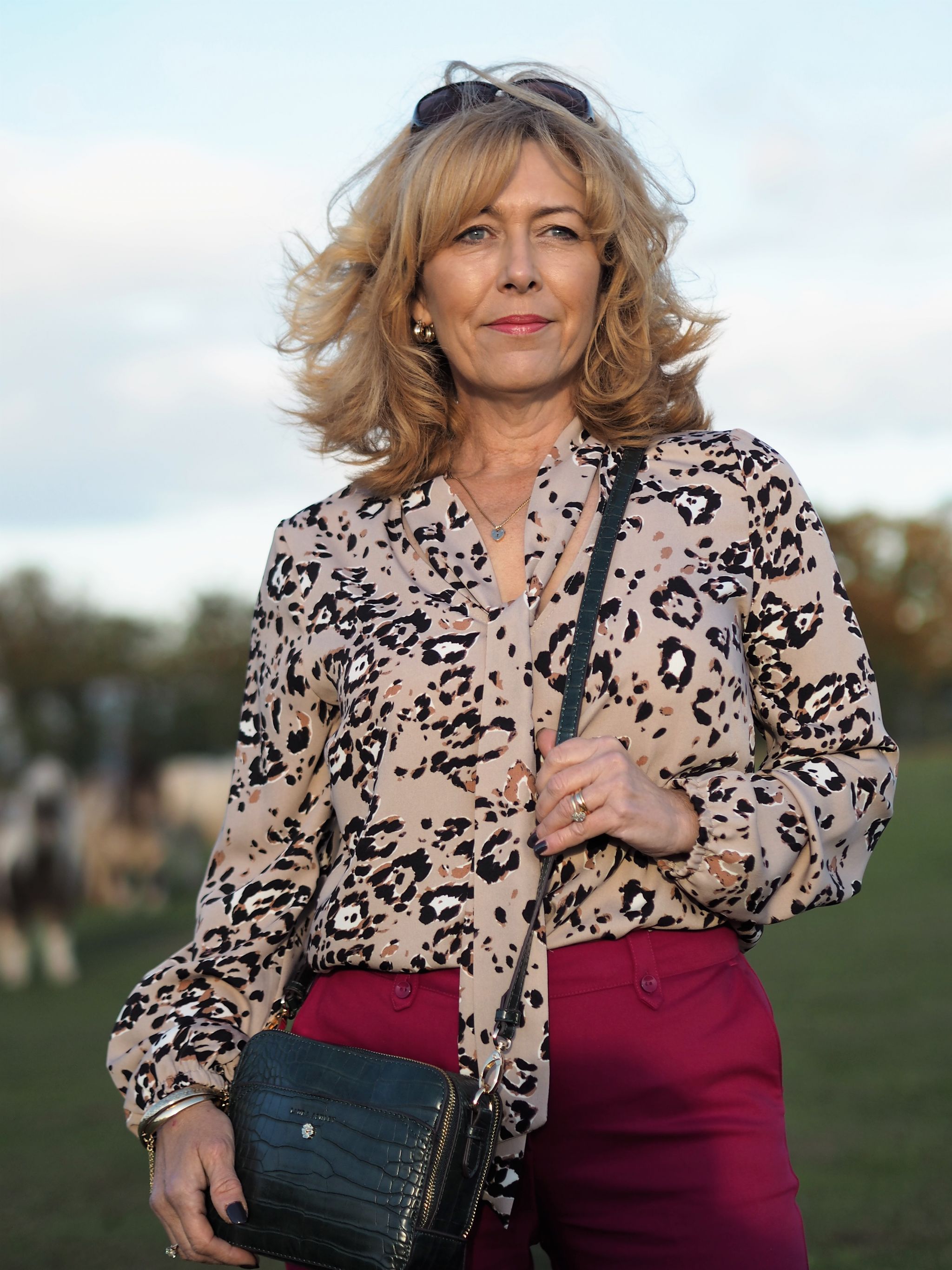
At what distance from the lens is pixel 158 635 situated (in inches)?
1641

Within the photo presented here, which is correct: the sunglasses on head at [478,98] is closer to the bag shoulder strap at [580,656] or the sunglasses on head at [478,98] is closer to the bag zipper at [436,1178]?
the bag shoulder strap at [580,656]

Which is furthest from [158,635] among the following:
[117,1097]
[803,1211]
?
[803,1211]

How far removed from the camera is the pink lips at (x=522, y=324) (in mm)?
2498


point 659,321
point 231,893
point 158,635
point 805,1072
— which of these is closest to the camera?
point 231,893

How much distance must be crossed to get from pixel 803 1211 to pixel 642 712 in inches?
159

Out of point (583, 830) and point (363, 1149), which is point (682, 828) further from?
point (363, 1149)

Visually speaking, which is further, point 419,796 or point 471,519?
point 471,519

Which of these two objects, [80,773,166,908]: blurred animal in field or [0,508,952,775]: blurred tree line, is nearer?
[80,773,166,908]: blurred animal in field

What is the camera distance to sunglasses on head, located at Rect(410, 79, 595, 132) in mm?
2635

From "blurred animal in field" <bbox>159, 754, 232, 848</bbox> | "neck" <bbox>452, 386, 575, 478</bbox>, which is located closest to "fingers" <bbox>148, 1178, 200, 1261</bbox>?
"neck" <bbox>452, 386, 575, 478</bbox>

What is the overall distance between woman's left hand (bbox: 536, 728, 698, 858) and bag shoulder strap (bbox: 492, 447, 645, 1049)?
5 cm

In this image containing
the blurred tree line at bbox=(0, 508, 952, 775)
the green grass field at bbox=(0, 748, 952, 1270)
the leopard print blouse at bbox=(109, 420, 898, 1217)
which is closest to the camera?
the leopard print blouse at bbox=(109, 420, 898, 1217)

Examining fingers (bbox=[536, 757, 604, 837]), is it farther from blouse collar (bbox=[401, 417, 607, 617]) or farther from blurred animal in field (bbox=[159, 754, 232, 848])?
blurred animal in field (bbox=[159, 754, 232, 848])

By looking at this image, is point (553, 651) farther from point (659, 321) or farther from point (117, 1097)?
point (117, 1097)
